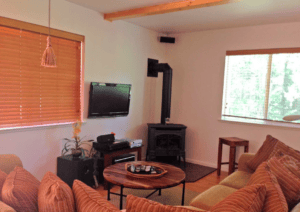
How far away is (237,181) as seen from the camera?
9.68 feet

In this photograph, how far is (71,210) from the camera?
132cm

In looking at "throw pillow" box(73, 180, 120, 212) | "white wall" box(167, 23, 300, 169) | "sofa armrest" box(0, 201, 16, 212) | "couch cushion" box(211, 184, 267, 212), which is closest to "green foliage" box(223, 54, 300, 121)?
"white wall" box(167, 23, 300, 169)

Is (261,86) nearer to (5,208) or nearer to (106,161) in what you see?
(106,161)

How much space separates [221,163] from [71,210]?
3.83 m

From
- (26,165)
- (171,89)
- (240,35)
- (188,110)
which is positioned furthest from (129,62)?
(26,165)

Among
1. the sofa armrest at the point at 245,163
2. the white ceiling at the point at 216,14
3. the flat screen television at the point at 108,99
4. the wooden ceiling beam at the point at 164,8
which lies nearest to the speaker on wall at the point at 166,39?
the white ceiling at the point at 216,14

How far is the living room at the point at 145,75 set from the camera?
3527mm

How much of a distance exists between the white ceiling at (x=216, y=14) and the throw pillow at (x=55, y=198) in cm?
294

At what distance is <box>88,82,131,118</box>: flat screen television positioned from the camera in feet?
13.7

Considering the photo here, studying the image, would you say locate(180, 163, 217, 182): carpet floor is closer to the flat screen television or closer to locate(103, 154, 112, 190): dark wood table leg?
locate(103, 154, 112, 190): dark wood table leg

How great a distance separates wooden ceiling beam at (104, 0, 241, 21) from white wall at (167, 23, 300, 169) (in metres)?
1.77

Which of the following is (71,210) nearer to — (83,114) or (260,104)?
(83,114)

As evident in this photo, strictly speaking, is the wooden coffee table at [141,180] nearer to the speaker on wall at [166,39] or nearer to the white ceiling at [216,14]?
the white ceiling at [216,14]

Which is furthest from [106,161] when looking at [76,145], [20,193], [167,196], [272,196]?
[272,196]
